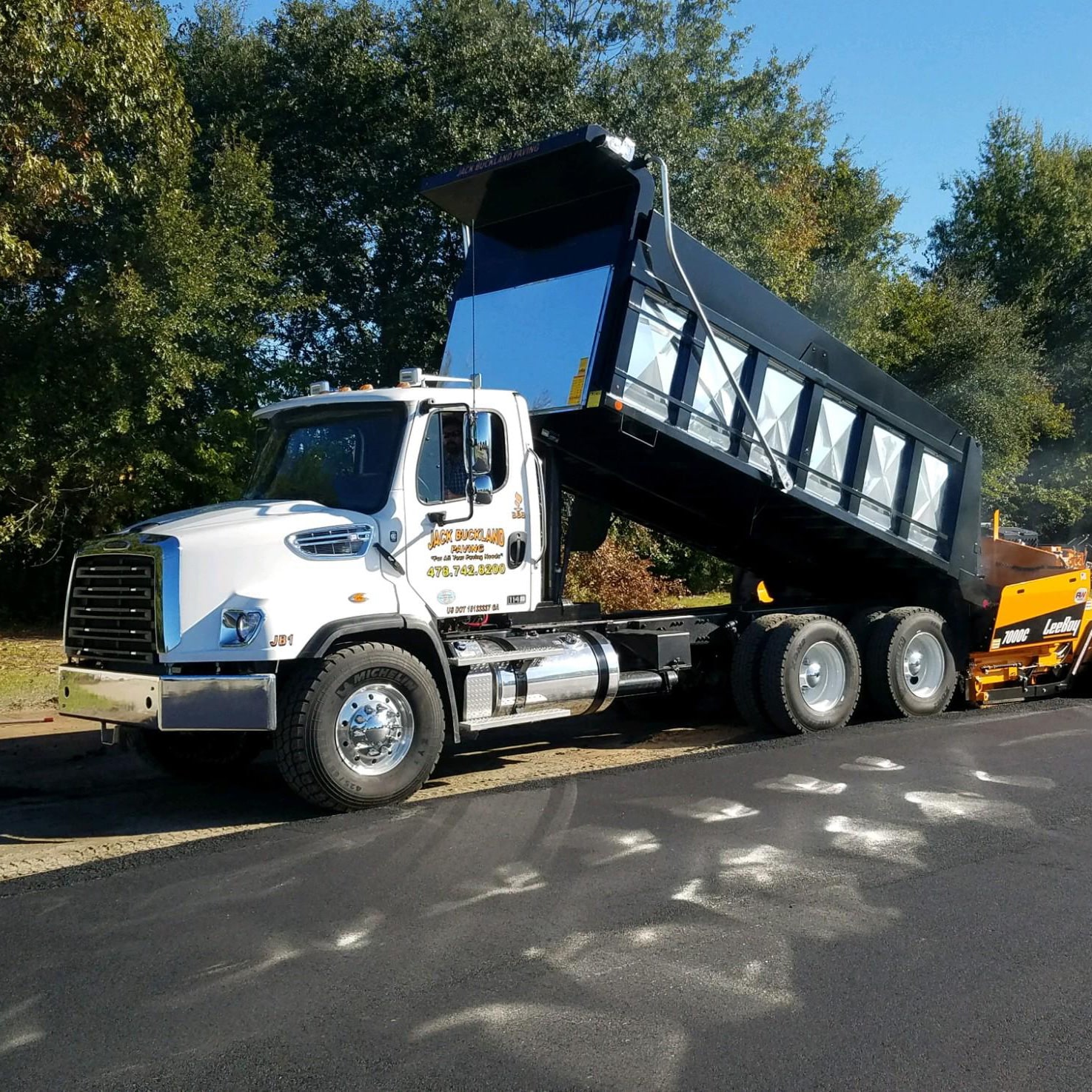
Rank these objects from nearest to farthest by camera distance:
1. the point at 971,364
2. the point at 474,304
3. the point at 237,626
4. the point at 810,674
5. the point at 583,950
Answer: the point at 583,950
the point at 237,626
the point at 474,304
the point at 810,674
the point at 971,364

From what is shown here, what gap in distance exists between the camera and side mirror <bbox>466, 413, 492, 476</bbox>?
7586 mm

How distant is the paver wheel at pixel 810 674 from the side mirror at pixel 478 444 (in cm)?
318

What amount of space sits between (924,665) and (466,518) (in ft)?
16.9

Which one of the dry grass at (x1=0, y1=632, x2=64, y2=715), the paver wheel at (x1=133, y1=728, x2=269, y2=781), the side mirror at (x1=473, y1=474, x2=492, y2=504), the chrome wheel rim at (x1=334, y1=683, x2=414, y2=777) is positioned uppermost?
the side mirror at (x1=473, y1=474, x2=492, y2=504)

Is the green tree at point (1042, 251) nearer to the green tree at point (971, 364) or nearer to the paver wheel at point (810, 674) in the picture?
the green tree at point (971, 364)

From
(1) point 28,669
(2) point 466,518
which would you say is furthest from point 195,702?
(1) point 28,669

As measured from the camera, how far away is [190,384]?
1377cm

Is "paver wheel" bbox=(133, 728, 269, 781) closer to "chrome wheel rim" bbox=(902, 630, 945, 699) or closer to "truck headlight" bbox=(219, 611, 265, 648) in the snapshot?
"truck headlight" bbox=(219, 611, 265, 648)

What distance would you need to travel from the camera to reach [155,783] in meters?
8.04

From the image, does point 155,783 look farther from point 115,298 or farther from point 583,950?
point 115,298

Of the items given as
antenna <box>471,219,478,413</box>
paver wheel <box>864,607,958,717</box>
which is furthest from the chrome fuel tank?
paver wheel <box>864,607,958,717</box>

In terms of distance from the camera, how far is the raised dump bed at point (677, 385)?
8219 millimetres

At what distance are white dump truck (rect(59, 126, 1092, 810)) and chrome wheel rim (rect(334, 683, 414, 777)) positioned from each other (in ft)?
0.04

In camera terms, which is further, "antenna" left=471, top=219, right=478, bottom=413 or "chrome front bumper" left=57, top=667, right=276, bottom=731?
"antenna" left=471, top=219, right=478, bottom=413
